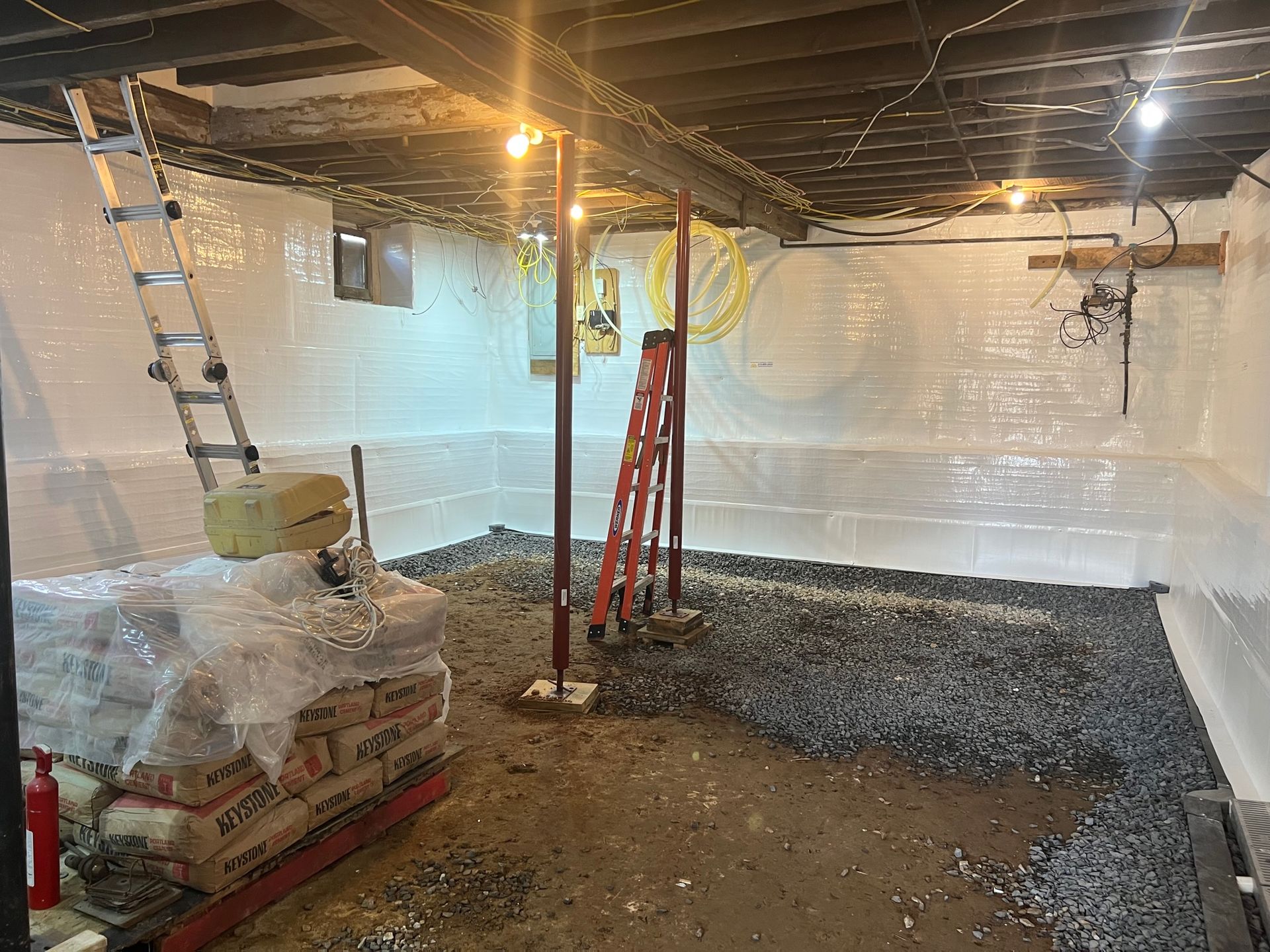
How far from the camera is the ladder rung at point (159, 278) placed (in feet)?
10.4

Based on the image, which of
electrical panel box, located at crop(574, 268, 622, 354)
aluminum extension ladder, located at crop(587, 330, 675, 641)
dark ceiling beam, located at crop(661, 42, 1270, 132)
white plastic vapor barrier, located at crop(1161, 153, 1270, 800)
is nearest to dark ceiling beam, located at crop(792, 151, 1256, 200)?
white plastic vapor barrier, located at crop(1161, 153, 1270, 800)

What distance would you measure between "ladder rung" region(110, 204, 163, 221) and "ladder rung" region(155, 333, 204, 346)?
443mm

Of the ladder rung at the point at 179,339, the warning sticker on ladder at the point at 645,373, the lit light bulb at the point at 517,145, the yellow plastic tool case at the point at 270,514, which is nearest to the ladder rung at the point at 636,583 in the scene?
the warning sticker on ladder at the point at 645,373

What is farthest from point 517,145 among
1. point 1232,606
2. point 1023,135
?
point 1232,606

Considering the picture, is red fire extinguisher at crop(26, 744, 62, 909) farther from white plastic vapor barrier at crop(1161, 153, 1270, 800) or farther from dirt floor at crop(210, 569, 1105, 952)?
white plastic vapor barrier at crop(1161, 153, 1270, 800)

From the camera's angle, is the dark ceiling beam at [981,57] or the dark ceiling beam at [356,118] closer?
the dark ceiling beam at [981,57]

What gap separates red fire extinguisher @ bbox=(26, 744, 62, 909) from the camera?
1.82 metres

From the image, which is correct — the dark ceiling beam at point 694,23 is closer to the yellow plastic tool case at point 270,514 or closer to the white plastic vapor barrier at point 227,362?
the yellow plastic tool case at point 270,514

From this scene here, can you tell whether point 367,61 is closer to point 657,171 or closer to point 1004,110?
point 657,171

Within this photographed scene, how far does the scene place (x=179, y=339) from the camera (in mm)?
3234

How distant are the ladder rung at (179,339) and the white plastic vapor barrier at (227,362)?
981 millimetres

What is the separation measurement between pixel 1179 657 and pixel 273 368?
17.6 feet

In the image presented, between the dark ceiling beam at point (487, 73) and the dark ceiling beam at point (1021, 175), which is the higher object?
the dark ceiling beam at point (1021, 175)

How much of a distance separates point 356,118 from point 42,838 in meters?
3.27
